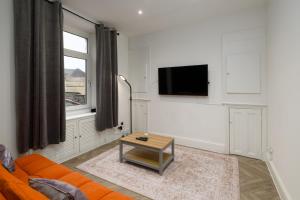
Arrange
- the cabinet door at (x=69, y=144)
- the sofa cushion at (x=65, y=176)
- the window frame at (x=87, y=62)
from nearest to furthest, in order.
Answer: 1. the sofa cushion at (x=65, y=176)
2. the cabinet door at (x=69, y=144)
3. the window frame at (x=87, y=62)

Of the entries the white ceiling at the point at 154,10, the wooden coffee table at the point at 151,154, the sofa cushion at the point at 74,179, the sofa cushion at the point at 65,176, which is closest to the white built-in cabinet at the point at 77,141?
the sofa cushion at the point at 65,176

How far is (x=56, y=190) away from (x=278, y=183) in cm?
251

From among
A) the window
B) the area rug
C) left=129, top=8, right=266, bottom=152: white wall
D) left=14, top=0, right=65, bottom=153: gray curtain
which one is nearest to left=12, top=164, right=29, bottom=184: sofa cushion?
left=14, top=0, right=65, bottom=153: gray curtain

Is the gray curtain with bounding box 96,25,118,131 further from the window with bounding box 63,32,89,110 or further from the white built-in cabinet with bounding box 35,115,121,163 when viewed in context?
the window with bounding box 63,32,89,110

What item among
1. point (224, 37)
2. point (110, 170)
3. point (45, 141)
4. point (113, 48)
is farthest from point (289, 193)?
point (113, 48)

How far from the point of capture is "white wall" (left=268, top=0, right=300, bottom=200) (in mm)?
1579

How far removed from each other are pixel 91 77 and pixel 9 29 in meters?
1.71

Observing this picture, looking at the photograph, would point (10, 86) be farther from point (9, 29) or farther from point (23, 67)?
point (9, 29)

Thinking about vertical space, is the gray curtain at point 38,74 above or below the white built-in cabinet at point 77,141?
above

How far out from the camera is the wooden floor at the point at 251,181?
1.95 meters

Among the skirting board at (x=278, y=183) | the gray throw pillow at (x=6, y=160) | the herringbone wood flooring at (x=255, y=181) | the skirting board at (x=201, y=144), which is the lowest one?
the herringbone wood flooring at (x=255, y=181)

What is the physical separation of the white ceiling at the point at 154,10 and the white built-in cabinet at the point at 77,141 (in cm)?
202

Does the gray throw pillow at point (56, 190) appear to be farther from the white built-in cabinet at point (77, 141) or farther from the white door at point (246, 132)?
the white door at point (246, 132)

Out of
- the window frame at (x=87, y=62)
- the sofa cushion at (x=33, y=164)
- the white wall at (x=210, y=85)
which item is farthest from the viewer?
the window frame at (x=87, y=62)
